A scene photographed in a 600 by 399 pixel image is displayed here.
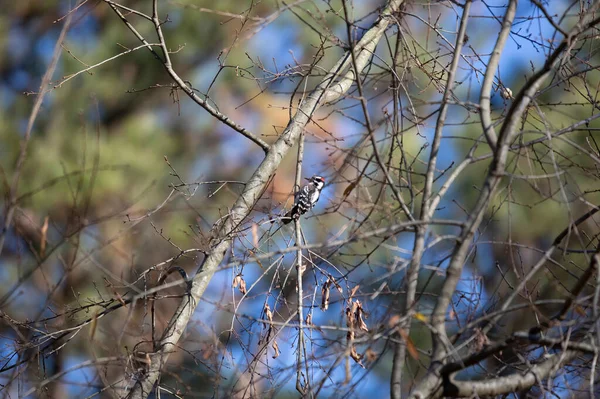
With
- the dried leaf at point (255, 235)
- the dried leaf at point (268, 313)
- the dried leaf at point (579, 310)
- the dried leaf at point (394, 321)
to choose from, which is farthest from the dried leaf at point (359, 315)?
the dried leaf at point (579, 310)

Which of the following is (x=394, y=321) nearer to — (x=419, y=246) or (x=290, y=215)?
(x=419, y=246)

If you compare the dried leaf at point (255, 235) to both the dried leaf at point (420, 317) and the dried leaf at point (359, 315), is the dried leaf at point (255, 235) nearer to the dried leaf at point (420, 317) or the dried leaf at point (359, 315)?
the dried leaf at point (359, 315)

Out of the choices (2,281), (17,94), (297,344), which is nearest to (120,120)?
(17,94)

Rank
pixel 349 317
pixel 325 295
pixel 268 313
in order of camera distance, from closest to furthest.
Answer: pixel 349 317 < pixel 268 313 < pixel 325 295

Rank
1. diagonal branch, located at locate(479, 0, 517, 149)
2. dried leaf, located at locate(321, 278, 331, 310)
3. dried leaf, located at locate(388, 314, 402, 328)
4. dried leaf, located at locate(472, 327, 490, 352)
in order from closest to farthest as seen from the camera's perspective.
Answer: dried leaf, located at locate(388, 314, 402, 328)
dried leaf, located at locate(472, 327, 490, 352)
diagonal branch, located at locate(479, 0, 517, 149)
dried leaf, located at locate(321, 278, 331, 310)

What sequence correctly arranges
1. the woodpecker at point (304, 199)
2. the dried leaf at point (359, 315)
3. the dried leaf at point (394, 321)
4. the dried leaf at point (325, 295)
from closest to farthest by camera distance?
the dried leaf at point (394, 321) < the dried leaf at point (359, 315) < the dried leaf at point (325, 295) < the woodpecker at point (304, 199)

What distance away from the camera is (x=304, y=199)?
164 inches

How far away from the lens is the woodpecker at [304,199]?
364 cm

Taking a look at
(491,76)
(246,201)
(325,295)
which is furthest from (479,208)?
(246,201)

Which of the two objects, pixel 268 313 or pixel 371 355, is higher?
pixel 268 313

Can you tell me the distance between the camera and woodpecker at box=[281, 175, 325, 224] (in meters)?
3.64

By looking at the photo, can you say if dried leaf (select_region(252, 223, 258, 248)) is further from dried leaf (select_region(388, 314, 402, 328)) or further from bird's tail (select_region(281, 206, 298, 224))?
dried leaf (select_region(388, 314, 402, 328))

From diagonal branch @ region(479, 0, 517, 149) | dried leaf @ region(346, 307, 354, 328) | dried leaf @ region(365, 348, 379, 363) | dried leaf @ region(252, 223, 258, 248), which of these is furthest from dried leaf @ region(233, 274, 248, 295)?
diagonal branch @ region(479, 0, 517, 149)

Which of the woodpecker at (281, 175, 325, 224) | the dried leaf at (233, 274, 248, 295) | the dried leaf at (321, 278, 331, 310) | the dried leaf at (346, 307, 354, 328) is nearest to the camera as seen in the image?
the dried leaf at (346, 307, 354, 328)
